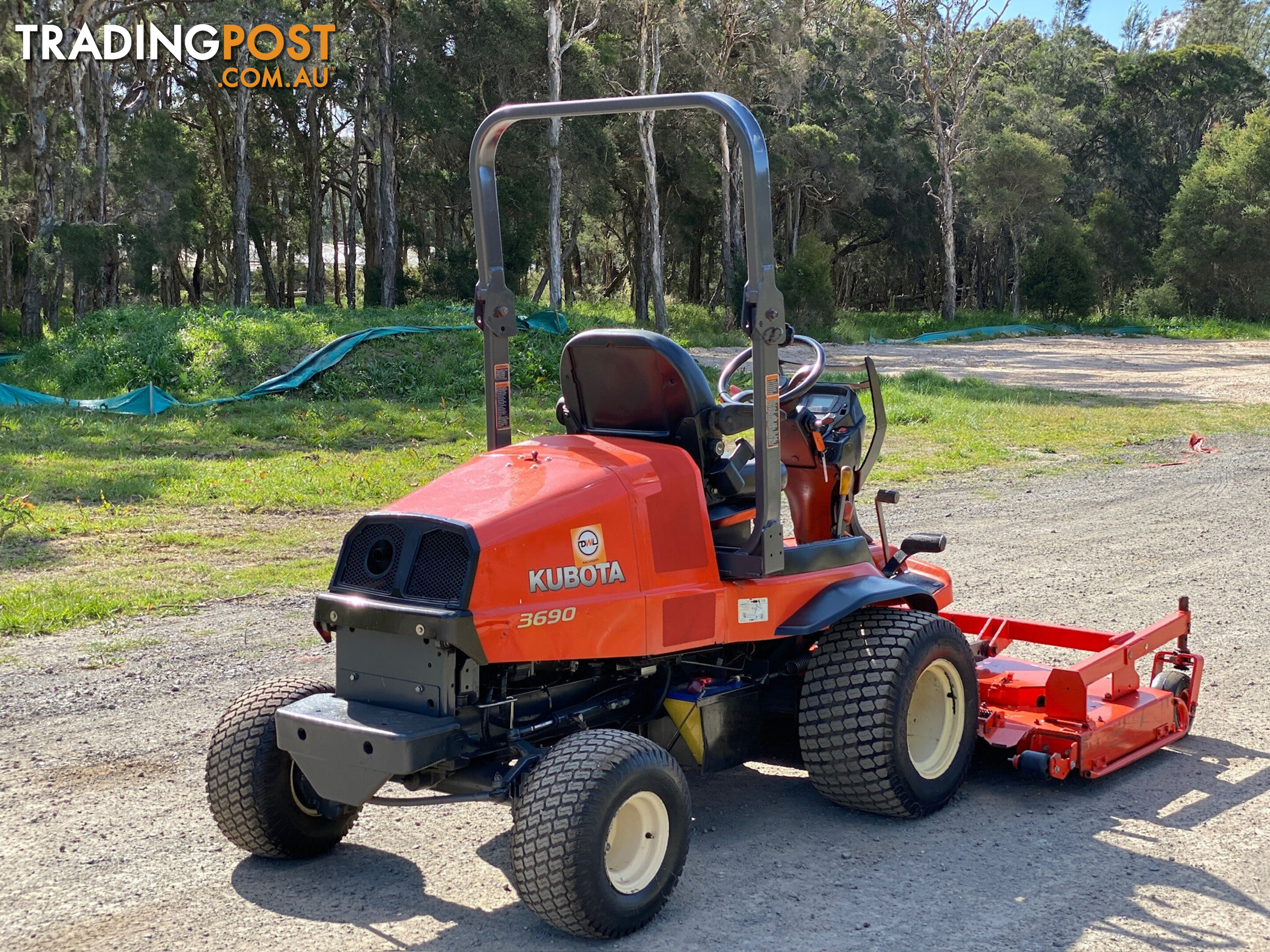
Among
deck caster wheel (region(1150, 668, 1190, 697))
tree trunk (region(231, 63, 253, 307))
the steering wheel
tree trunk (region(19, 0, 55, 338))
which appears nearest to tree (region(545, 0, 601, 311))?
tree trunk (region(231, 63, 253, 307))

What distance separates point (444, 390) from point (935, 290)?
46048 mm

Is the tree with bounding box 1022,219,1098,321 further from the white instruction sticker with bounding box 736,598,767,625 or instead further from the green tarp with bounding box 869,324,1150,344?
the white instruction sticker with bounding box 736,598,767,625

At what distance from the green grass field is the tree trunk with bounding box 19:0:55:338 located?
624 cm

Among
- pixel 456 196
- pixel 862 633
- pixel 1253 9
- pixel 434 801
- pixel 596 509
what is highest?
pixel 1253 9

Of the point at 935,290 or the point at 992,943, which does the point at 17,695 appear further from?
the point at 935,290

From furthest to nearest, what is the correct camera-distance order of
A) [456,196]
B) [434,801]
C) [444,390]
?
[456,196]
[444,390]
[434,801]

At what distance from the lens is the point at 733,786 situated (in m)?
5.44

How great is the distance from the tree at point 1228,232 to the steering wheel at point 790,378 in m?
48.3

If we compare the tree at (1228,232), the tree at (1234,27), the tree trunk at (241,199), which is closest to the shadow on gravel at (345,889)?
the tree trunk at (241,199)

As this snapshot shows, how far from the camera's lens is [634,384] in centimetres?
487

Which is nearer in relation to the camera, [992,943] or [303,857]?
[992,943]

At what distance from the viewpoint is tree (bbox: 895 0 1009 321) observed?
4238cm

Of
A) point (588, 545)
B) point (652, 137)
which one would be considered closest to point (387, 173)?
point (652, 137)

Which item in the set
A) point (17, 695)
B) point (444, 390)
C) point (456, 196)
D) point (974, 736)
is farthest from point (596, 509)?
point (456, 196)
